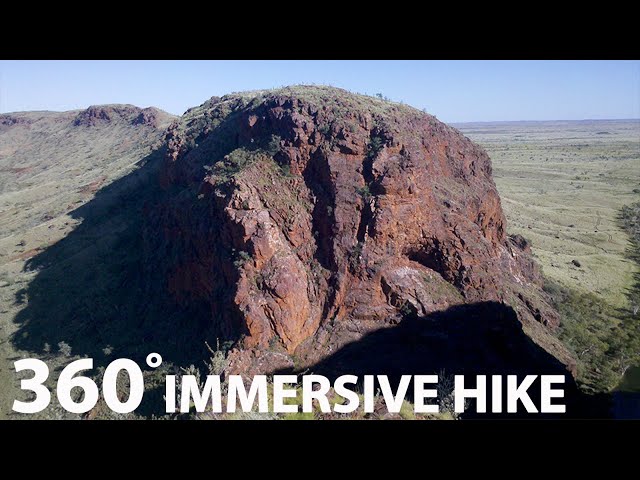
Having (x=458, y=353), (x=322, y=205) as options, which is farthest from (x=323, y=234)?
(x=458, y=353)

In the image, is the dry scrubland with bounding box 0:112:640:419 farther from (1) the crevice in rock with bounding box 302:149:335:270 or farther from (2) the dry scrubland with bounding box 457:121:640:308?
(1) the crevice in rock with bounding box 302:149:335:270

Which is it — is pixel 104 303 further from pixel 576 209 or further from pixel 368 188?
pixel 576 209

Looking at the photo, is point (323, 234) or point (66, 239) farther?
point (66, 239)

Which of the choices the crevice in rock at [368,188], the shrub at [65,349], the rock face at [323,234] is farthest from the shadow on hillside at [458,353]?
the shrub at [65,349]

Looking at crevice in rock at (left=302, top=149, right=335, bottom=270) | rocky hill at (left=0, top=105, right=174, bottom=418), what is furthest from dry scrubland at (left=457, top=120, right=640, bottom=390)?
rocky hill at (left=0, top=105, right=174, bottom=418)

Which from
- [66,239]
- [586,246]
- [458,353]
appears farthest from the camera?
[586,246]

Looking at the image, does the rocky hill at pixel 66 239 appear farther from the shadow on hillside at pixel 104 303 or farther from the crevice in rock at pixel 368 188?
the crevice in rock at pixel 368 188
